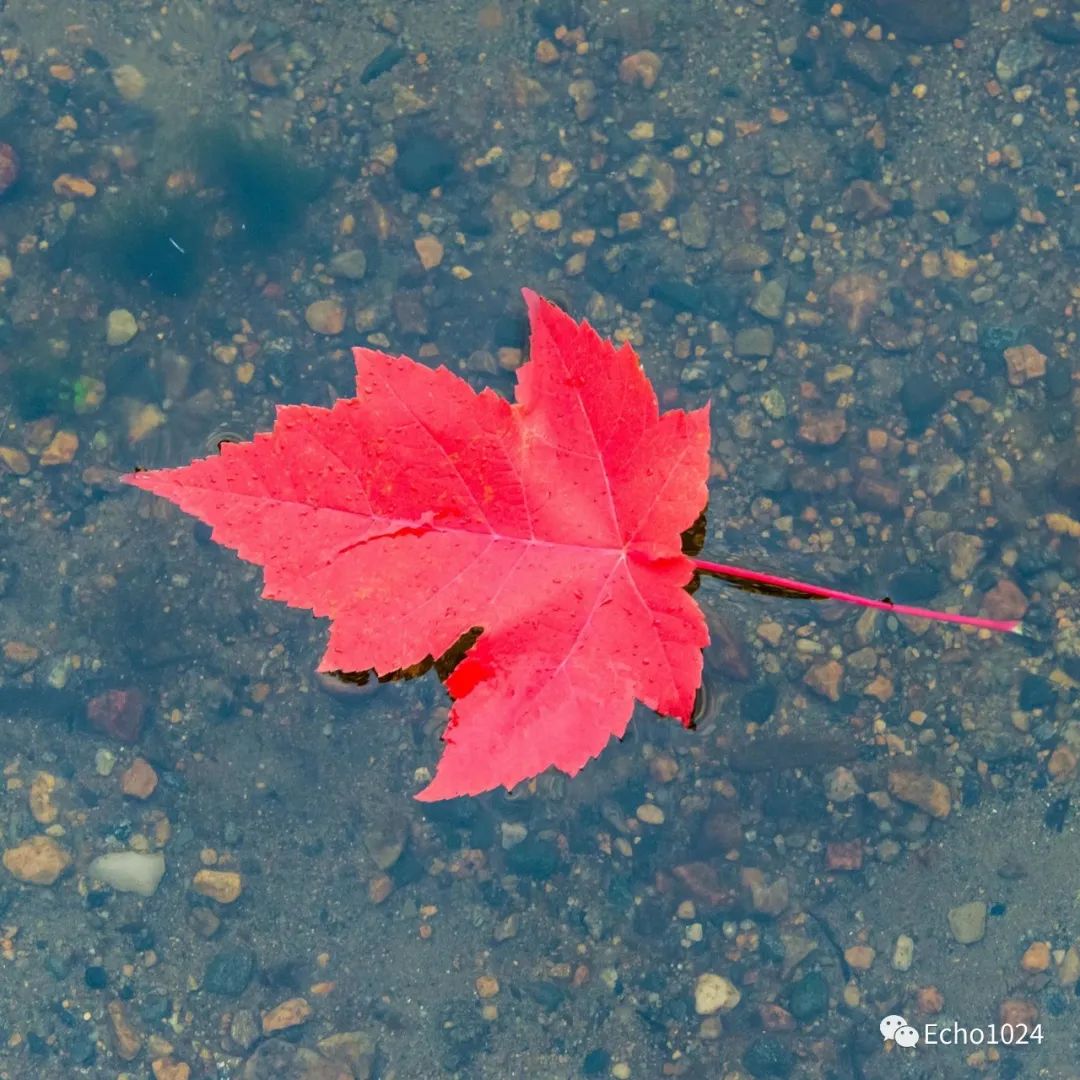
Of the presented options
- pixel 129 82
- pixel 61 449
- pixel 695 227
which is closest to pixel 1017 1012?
pixel 695 227

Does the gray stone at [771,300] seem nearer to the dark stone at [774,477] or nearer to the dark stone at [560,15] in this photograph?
the dark stone at [774,477]

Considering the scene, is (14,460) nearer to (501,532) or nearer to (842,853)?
(501,532)

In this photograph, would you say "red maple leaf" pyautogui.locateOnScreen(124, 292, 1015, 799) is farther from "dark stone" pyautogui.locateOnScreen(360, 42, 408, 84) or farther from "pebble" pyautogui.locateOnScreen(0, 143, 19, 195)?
"pebble" pyautogui.locateOnScreen(0, 143, 19, 195)

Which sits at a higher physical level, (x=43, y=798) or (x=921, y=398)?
(x=921, y=398)

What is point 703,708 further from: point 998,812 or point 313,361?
point 313,361

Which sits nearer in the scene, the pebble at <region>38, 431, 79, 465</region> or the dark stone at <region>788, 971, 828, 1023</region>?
the dark stone at <region>788, 971, 828, 1023</region>

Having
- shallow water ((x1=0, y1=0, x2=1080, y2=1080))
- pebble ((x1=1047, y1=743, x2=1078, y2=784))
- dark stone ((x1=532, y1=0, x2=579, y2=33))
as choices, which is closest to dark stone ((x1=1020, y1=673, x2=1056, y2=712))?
shallow water ((x1=0, y1=0, x2=1080, y2=1080))
